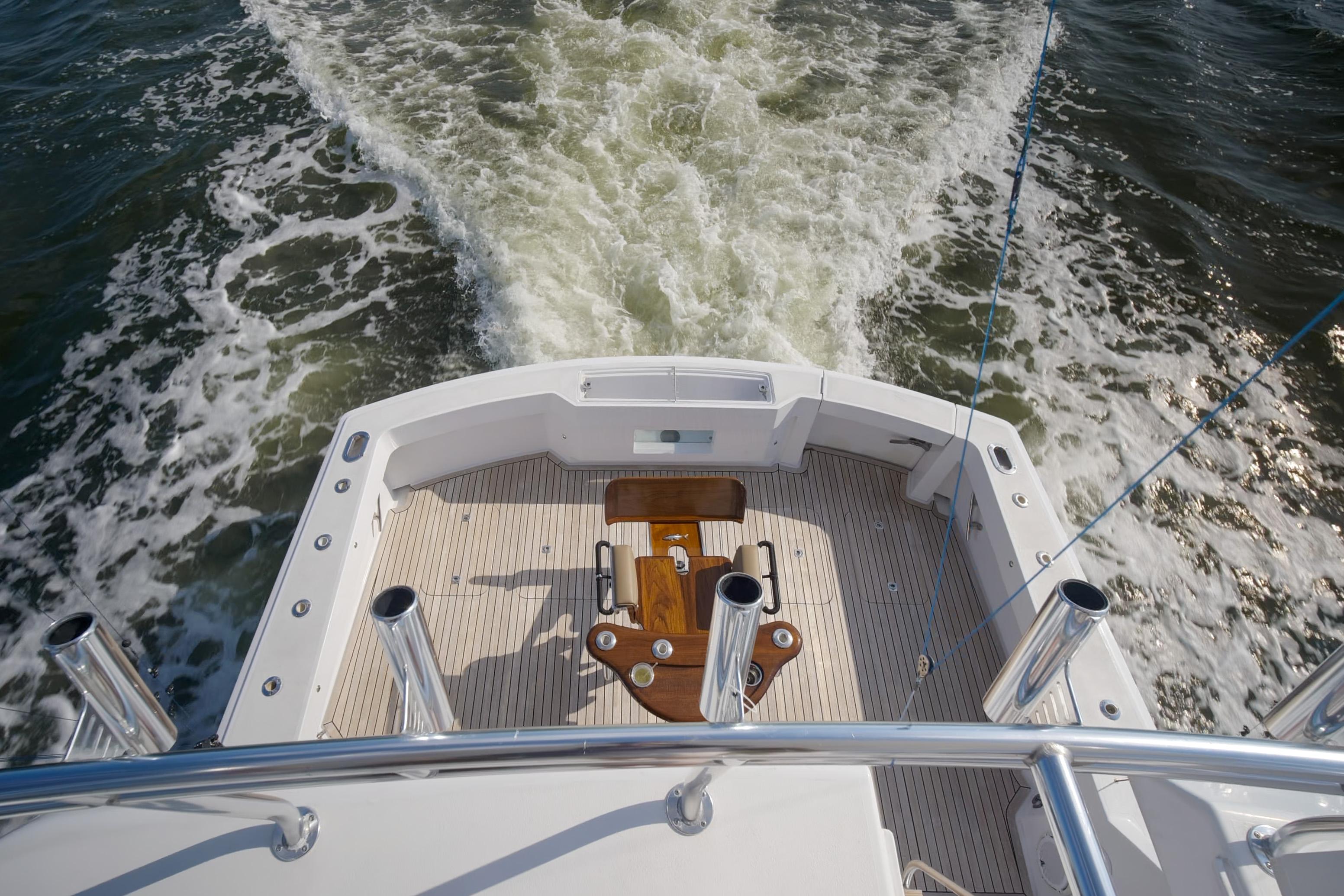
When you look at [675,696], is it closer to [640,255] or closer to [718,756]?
[718,756]

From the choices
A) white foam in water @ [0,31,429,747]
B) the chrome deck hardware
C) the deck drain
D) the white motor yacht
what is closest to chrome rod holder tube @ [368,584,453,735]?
the white motor yacht

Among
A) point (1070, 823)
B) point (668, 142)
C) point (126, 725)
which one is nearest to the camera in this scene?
point (1070, 823)

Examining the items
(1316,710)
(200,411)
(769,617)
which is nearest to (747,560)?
(769,617)

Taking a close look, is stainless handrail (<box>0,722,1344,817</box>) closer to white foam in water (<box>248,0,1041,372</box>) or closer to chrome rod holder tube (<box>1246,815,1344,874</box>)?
chrome rod holder tube (<box>1246,815,1344,874</box>)

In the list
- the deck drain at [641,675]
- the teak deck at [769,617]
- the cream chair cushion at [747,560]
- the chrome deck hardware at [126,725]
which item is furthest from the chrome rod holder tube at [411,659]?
the cream chair cushion at [747,560]

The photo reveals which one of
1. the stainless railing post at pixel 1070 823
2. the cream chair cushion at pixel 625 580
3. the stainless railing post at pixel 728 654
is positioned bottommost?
the cream chair cushion at pixel 625 580

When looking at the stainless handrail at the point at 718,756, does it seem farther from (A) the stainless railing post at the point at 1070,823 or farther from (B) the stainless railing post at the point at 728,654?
(B) the stainless railing post at the point at 728,654

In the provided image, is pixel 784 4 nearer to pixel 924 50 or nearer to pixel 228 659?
pixel 924 50
